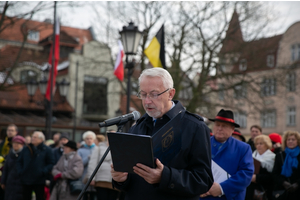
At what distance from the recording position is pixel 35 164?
29.3 feet

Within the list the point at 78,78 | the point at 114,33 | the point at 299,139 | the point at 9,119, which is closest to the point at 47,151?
the point at 299,139

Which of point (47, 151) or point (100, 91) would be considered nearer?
point (47, 151)

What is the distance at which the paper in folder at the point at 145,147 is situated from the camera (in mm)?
2527

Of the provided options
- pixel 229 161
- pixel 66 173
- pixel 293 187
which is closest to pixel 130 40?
pixel 66 173

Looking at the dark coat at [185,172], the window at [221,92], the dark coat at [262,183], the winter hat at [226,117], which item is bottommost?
the dark coat at [262,183]

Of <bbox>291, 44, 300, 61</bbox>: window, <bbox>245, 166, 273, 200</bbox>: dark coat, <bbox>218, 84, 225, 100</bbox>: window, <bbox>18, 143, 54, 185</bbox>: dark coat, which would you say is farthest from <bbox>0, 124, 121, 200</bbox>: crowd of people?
<bbox>291, 44, 300, 61</bbox>: window

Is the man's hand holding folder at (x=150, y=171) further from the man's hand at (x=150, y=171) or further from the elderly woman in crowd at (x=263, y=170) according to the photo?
the elderly woman in crowd at (x=263, y=170)

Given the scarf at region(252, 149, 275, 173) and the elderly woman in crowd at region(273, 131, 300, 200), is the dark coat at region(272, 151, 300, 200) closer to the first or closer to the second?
the elderly woman in crowd at region(273, 131, 300, 200)

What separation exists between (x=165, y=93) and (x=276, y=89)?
20.0 m

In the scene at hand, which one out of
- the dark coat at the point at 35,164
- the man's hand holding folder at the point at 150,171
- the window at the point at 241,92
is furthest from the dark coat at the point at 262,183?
the window at the point at 241,92

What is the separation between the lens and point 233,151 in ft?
15.6

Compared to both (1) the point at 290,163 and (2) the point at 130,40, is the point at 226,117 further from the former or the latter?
(2) the point at 130,40

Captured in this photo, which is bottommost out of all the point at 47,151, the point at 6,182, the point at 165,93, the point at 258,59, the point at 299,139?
the point at 6,182

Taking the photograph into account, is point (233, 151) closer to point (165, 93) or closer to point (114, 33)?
point (165, 93)
